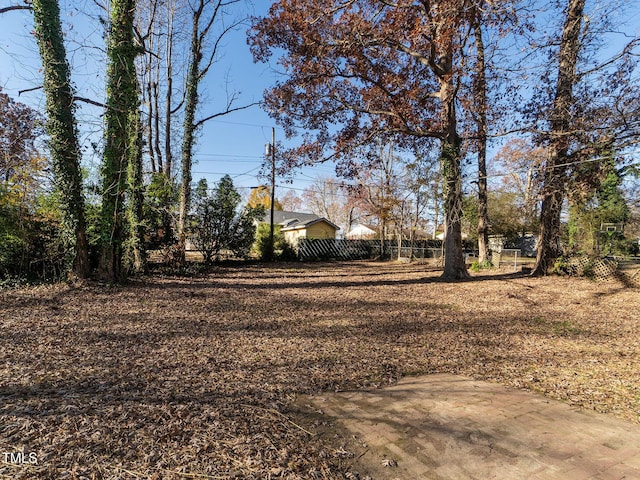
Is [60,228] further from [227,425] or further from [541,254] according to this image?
[541,254]

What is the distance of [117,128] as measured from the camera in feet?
25.4

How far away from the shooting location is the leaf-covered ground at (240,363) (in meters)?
1.90

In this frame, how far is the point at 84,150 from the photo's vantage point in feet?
24.8

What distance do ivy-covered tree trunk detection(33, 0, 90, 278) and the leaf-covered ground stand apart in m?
1.40

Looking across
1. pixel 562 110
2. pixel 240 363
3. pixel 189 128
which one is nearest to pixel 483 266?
pixel 562 110

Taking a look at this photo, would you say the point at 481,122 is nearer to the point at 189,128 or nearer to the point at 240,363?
the point at 189,128

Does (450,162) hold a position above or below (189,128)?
below

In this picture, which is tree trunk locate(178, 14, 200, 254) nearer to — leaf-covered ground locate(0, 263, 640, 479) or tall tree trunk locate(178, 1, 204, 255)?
tall tree trunk locate(178, 1, 204, 255)

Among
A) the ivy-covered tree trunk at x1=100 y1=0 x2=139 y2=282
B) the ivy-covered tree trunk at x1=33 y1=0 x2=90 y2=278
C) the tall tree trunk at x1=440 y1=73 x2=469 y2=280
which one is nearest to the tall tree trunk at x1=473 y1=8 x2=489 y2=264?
the tall tree trunk at x1=440 y1=73 x2=469 y2=280

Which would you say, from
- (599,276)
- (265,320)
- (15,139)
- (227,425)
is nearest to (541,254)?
(599,276)

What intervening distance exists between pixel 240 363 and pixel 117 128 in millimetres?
6880

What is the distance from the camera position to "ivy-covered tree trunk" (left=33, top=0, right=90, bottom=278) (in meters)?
6.93

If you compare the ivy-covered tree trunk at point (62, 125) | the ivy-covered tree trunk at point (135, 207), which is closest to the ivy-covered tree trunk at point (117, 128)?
the ivy-covered tree trunk at point (135, 207)

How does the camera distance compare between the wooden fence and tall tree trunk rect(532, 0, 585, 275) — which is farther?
the wooden fence
